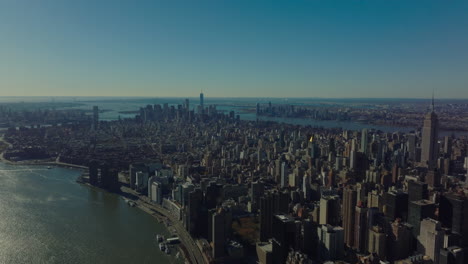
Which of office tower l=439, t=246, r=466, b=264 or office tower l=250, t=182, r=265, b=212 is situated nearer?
office tower l=439, t=246, r=466, b=264

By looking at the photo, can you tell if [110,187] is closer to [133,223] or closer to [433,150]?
[133,223]

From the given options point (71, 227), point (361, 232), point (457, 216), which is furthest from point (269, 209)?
point (71, 227)

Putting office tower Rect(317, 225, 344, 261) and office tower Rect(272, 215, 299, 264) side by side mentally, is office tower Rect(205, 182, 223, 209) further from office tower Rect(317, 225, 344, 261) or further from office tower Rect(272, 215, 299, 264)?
office tower Rect(317, 225, 344, 261)

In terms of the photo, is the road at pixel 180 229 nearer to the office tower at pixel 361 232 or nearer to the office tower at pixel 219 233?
the office tower at pixel 219 233

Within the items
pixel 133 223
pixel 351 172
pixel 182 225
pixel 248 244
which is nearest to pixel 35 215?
pixel 133 223

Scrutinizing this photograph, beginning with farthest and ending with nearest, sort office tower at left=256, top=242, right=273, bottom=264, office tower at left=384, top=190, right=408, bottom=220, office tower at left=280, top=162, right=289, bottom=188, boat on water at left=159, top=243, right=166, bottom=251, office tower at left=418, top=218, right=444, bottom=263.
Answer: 1. office tower at left=280, top=162, right=289, bottom=188
2. office tower at left=384, top=190, right=408, bottom=220
3. boat on water at left=159, top=243, right=166, bottom=251
4. office tower at left=418, top=218, right=444, bottom=263
5. office tower at left=256, top=242, right=273, bottom=264

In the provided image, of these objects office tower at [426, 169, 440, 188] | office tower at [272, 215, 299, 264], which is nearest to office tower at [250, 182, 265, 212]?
office tower at [272, 215, 299, 264]
